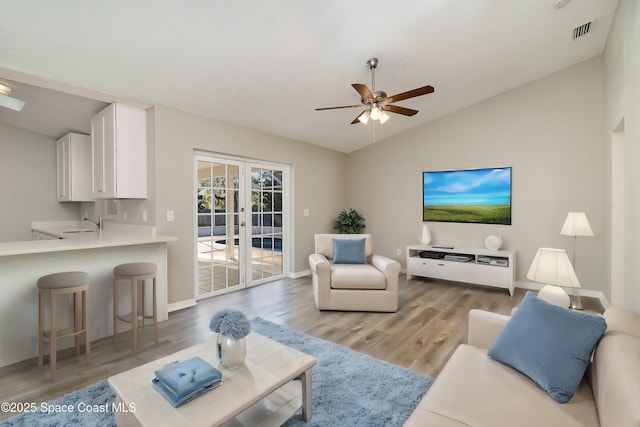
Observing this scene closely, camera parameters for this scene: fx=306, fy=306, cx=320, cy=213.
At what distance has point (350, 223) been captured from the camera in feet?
19.8

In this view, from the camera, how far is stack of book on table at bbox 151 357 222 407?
54.5 inches

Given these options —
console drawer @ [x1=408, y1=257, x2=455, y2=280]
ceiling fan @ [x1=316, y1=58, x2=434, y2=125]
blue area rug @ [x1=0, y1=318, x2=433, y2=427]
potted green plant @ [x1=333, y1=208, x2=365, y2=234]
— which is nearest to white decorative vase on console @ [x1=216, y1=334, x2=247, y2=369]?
blue area rug @ [x1=0, y1=318, x2=433, y2=427]

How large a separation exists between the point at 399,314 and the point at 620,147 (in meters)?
3.05

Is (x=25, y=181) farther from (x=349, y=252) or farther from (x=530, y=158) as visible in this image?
(x=530, y=158)

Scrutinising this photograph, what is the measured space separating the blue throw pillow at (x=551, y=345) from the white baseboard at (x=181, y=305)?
11.0 ft

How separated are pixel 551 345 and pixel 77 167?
5888 millimetres

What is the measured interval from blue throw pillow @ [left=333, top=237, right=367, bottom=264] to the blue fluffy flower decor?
8.19 ft

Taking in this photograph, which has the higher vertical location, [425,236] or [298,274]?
[425,236]

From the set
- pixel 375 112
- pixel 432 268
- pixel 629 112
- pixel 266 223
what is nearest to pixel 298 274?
pixel 266 223

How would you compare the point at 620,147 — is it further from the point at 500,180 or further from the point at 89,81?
the point at 89,81

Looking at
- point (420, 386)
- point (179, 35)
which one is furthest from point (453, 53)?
point (420, 386)

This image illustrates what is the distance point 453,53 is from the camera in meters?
3.37

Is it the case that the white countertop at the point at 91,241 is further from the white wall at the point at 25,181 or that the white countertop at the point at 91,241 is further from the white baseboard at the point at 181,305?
the white baseboard at the point at 181,305

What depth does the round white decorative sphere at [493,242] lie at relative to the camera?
4613 mm
